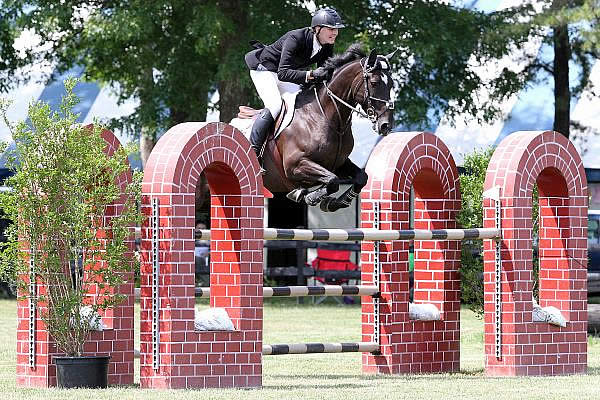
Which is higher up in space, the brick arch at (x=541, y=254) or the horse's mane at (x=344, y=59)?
the horse's mane at (x=344, y=59)

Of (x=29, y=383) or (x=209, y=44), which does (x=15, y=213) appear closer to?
(x=29, y=383)

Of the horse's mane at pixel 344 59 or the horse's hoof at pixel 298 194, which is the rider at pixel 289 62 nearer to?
the horse's mane at pixel 344 59

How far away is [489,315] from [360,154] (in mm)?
11541

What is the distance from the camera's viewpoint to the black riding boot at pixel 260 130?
10344 mm

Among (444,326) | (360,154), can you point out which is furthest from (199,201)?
(360,154)

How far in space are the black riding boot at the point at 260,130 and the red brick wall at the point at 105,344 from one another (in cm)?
119

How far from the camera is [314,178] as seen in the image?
998 centimetres

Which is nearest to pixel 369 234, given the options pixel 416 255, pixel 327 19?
pixel 416 255

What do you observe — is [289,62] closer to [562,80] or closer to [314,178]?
[314,178]

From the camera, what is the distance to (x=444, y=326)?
10945 mm

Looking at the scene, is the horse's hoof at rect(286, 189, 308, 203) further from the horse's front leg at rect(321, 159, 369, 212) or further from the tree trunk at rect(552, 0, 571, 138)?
the tree trunk at rect(552, 0, 571, 138)

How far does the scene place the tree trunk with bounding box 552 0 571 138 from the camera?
2159 centimetres

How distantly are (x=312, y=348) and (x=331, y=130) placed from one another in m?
1.61

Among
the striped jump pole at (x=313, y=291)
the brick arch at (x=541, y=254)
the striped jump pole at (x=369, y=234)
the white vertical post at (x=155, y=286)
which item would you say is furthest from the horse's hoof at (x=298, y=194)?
the brick arch at (x=541, y=254)
